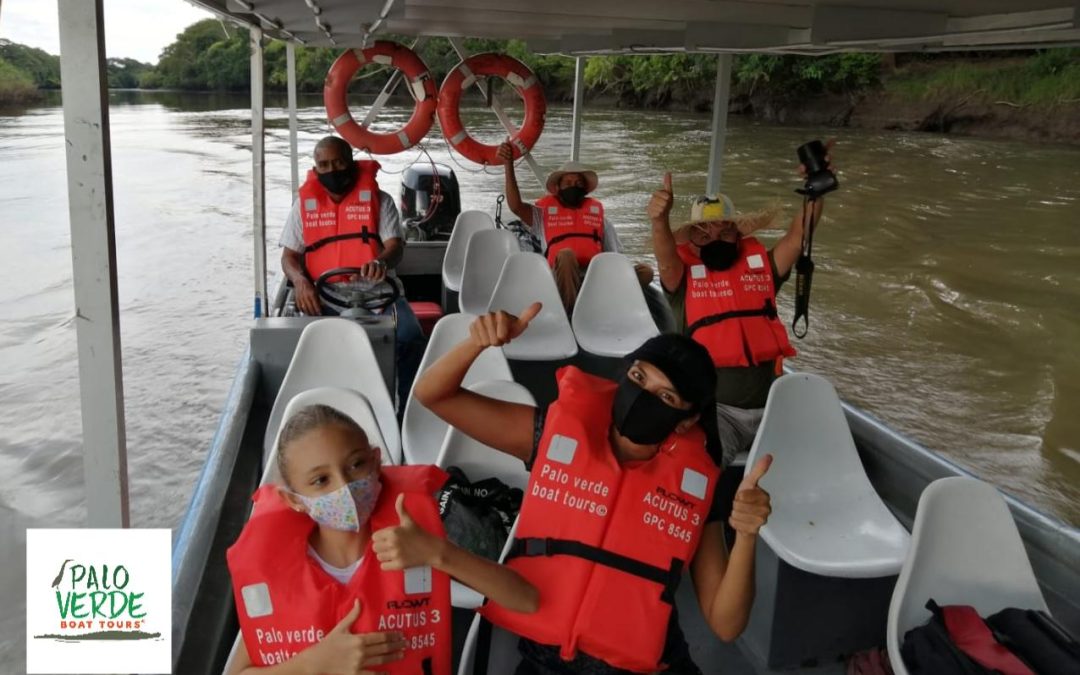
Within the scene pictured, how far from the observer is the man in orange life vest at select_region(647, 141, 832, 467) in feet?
9.33

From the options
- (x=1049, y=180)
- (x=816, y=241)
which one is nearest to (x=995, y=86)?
(x=1049, y=180)

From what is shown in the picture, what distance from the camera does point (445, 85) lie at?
5738mm

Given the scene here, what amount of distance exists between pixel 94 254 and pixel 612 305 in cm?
274

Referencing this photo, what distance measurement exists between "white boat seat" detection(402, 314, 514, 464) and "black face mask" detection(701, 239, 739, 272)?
80 centimetres

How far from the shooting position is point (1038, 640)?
5.64ft

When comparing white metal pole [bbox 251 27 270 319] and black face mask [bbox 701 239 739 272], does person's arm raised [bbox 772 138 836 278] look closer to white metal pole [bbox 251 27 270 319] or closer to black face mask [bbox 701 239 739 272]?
black face mask [bbox 701 239 739 272]

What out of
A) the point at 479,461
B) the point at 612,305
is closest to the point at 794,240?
the point at 612,305

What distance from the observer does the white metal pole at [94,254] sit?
130cm

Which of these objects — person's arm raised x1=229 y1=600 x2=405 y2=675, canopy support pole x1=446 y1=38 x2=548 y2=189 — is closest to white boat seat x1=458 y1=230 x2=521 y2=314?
canopy support pole x1=446 y1=38 x2=548 y2=189

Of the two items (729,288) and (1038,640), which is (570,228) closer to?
(729,288)

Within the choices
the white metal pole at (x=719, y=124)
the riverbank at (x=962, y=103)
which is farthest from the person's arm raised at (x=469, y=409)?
the riverbank at (x=962, y=103)

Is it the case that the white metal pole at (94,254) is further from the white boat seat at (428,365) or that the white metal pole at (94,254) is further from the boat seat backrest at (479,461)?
the white boat seat at (428,365)

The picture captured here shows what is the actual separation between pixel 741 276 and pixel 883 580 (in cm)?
107

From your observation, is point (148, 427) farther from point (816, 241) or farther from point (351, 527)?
point (816, 241)
